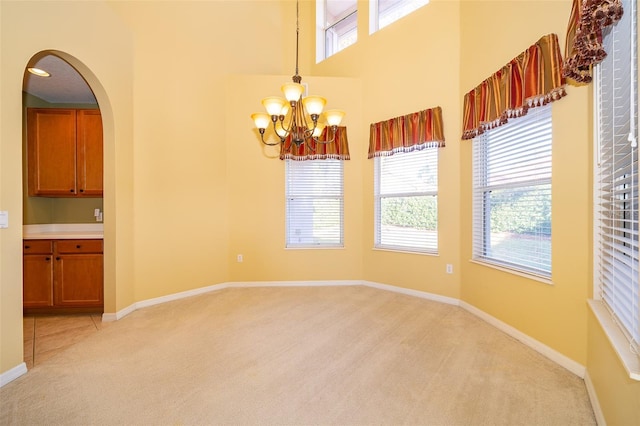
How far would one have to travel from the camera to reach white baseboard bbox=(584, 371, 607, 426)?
1.71m

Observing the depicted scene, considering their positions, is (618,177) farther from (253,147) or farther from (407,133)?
(253,147)

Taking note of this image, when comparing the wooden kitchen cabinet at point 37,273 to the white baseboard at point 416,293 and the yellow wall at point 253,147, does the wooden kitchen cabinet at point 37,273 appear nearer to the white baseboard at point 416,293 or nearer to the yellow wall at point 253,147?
the yellow wall at point 253,147

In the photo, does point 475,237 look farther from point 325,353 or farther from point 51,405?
point 51,405

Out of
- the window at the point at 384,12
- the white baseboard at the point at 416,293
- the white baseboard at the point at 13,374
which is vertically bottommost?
the white baseboard at the point at 13,374

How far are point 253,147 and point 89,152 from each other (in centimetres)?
198

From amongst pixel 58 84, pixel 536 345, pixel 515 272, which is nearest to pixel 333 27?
pixel 58 84

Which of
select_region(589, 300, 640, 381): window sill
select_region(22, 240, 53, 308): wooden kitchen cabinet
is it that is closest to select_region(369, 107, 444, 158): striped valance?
select_region(589, 300, 640, 381): window sill

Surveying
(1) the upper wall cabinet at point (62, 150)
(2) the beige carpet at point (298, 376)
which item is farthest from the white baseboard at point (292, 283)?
(1) the upper wall cabinet at point (62, 150)

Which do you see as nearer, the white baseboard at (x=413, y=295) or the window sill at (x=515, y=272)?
the white baseboard at (x=413, y=295)

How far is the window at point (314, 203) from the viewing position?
4719mm

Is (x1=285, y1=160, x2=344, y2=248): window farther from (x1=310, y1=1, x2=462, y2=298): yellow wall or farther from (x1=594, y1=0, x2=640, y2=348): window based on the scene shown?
(x1=594, y1=0, x2=640, y2=348): window

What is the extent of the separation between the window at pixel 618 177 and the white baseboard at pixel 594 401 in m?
0.53

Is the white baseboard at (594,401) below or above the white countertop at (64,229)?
below

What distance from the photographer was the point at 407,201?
429 centimetres
